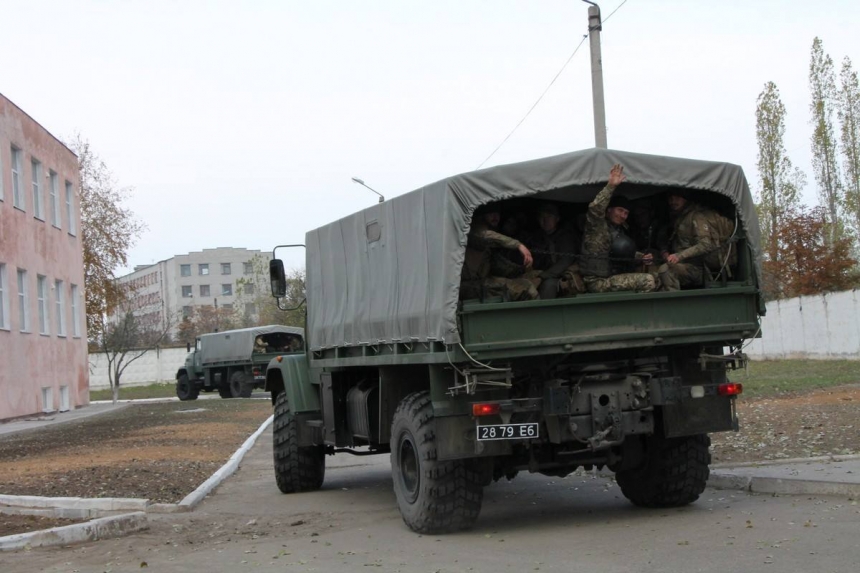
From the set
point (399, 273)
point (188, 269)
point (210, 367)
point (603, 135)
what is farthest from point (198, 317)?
point (399, 273)

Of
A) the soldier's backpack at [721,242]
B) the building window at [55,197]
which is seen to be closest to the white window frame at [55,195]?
the building window at [55,197]

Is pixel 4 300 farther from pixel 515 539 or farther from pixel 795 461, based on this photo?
pixel 515 539

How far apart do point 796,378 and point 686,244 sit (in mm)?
19969

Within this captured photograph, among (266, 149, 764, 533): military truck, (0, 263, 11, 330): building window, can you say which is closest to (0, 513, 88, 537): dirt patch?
(266, 149, 764, 533): military truck

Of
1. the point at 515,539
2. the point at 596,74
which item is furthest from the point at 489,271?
the point at 596,74

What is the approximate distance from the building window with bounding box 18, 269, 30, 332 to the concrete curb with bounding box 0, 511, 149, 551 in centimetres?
2530

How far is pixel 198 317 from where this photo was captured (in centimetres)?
11988

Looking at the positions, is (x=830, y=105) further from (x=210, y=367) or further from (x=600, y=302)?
(x=600, y=302)

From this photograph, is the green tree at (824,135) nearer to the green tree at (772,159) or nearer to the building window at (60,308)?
the green tree at (772,159)

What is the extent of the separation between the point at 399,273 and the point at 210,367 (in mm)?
40447

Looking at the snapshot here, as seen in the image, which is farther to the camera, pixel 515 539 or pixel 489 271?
pixel 489 271

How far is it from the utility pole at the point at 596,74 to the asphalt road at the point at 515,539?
7948 millimetres

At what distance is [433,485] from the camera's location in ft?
29.8

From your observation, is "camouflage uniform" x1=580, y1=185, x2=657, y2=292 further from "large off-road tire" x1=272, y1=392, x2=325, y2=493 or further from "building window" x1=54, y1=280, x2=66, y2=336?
"building window" x1=54, y1=280, x2=66, y2=336
